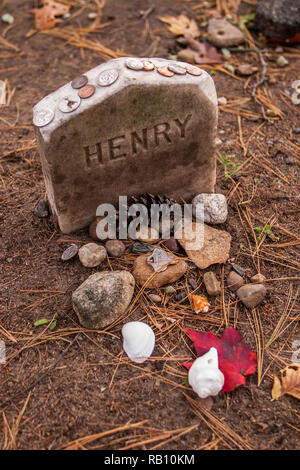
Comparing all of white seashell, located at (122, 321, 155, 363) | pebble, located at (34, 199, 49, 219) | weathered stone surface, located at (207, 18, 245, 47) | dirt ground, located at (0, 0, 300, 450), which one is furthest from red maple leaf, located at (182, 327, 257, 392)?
weathered stone surface, located at (207, 18, 245, 47)

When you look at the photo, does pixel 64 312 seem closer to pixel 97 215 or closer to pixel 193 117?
pixel 97 215

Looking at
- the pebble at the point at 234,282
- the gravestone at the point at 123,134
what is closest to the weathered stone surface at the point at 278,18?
the gravestone at the point at 123,134

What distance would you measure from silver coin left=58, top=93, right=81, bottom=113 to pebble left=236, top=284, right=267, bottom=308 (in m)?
1.28

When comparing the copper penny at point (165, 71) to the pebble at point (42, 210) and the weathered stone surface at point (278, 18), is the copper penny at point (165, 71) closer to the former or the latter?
the pebble at point (42, 210)

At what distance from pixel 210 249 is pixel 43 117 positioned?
1144 millimetres

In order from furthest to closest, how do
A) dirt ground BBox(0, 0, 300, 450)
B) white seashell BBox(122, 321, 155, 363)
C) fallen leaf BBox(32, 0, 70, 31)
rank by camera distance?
1. fallen leaf BBox(32, 0, 70, 31)
2. white seashell BBox(122, 321, 155, 363)
3. dirt ground BBox(0, 0, 300, 450)

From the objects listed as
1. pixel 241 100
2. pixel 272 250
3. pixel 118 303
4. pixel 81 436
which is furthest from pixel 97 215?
pixel 241 100

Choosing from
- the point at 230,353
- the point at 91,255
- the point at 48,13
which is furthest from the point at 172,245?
the point at 48,13

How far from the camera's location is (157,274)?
232 centimetres

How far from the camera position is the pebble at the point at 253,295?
225 centimetres

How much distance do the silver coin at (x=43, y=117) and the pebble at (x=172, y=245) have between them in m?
0.93

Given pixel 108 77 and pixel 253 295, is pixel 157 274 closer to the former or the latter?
pixel 253 295

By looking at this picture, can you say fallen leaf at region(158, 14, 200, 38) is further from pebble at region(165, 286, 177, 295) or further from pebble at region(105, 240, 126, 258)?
pebble at region(165, 286, 177, 295)

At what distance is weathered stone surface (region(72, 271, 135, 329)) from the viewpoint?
2127mm
